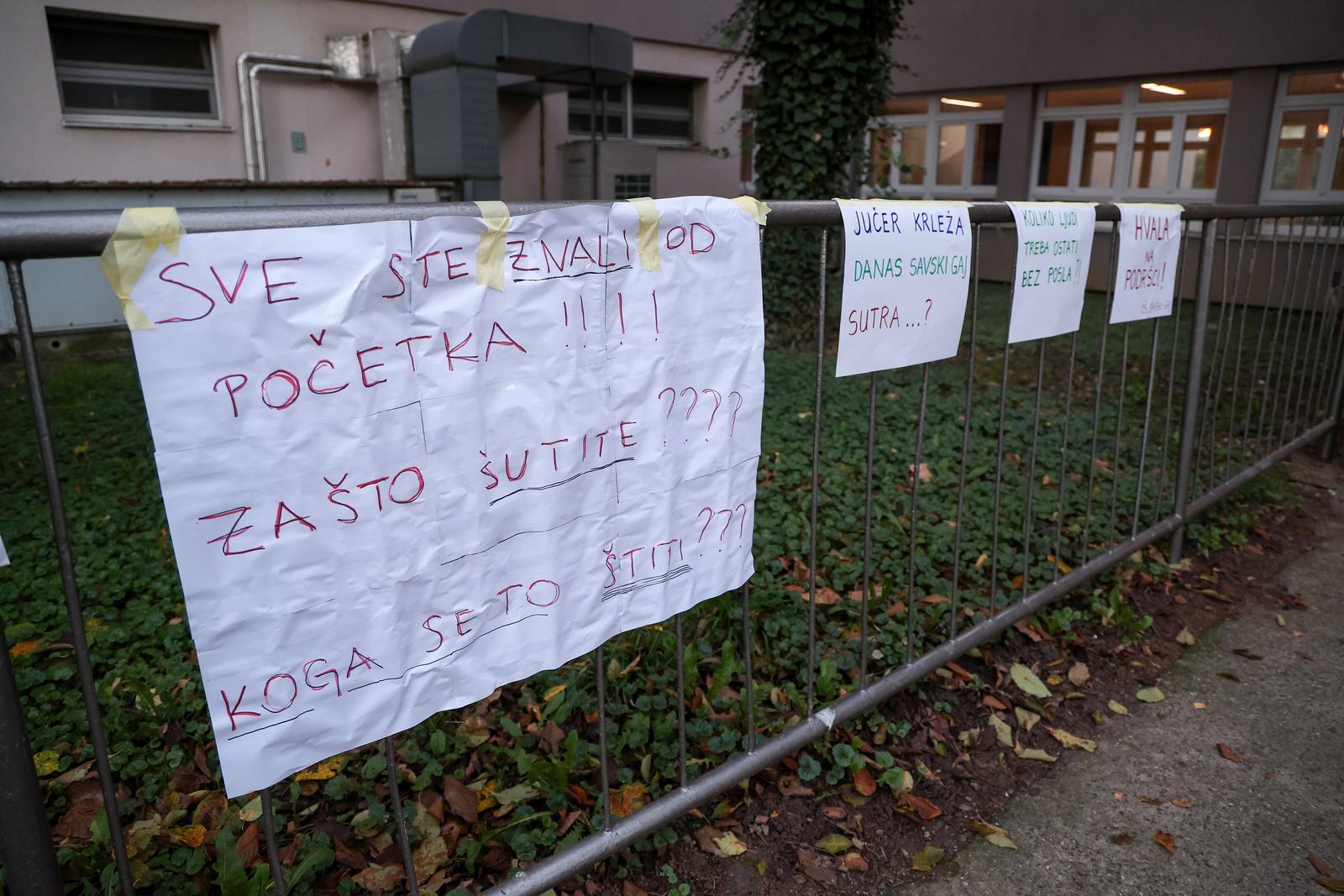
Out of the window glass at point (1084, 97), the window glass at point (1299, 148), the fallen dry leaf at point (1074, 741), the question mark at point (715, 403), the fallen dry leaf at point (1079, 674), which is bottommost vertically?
the fallen dry leaf at point (1074, 741)

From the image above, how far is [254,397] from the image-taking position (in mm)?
1393

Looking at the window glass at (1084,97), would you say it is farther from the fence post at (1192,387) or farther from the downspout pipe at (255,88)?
the fence post at (1192,387)

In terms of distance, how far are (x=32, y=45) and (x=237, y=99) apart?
6.15 feet

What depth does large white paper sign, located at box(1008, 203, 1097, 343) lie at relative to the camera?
2.90m

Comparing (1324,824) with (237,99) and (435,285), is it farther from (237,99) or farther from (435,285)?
(237,99)

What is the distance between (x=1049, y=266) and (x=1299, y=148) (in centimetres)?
1242

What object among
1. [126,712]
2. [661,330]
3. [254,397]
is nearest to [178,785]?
[126,712]

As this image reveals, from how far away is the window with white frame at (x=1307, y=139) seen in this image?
11984mm

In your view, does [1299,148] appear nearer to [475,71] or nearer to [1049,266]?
[475,71]

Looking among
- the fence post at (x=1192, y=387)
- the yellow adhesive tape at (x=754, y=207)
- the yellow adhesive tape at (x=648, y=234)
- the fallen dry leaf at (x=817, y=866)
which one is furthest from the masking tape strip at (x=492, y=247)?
the fence post at (x=1192, y=387)

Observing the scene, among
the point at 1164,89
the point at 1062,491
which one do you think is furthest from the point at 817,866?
the point at 1164,89

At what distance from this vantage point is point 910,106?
55.1 feet

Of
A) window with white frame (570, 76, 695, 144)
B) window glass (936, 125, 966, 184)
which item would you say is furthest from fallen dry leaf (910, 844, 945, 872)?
window glass (936, 125, 966, 184)

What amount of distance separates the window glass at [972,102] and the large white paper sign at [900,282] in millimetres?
14520
